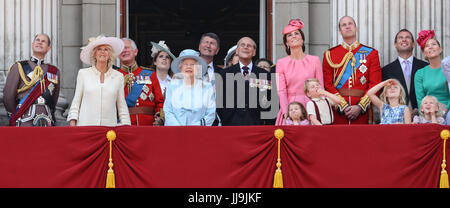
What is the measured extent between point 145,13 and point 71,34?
7232 mm

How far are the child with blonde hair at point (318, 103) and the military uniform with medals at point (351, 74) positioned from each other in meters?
0.34

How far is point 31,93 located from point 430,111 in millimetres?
4353

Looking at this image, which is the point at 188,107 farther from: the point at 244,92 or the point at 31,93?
the point at 31,93

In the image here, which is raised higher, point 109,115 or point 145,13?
point 145,13

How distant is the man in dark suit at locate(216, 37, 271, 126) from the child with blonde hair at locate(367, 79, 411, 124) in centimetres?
124

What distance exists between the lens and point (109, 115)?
35.5 ft

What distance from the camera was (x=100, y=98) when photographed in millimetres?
10836

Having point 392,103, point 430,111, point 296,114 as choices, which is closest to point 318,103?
point 296,114

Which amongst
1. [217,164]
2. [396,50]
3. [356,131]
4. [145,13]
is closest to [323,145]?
[356,131]

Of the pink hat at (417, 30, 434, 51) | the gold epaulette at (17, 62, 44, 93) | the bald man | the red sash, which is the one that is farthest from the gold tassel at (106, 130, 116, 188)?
the pink hat at (417, 30, 434, 51)

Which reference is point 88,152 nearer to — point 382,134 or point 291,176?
point 291,176

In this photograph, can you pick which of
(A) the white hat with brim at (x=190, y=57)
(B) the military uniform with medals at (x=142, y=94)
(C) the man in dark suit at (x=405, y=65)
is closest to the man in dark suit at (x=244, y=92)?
(A) the white hat with brim at (x=190, y=57)

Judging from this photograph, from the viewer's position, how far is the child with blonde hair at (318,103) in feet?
35.2

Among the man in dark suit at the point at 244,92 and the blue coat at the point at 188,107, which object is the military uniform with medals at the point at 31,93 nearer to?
the blue coat at the point at 188,107
